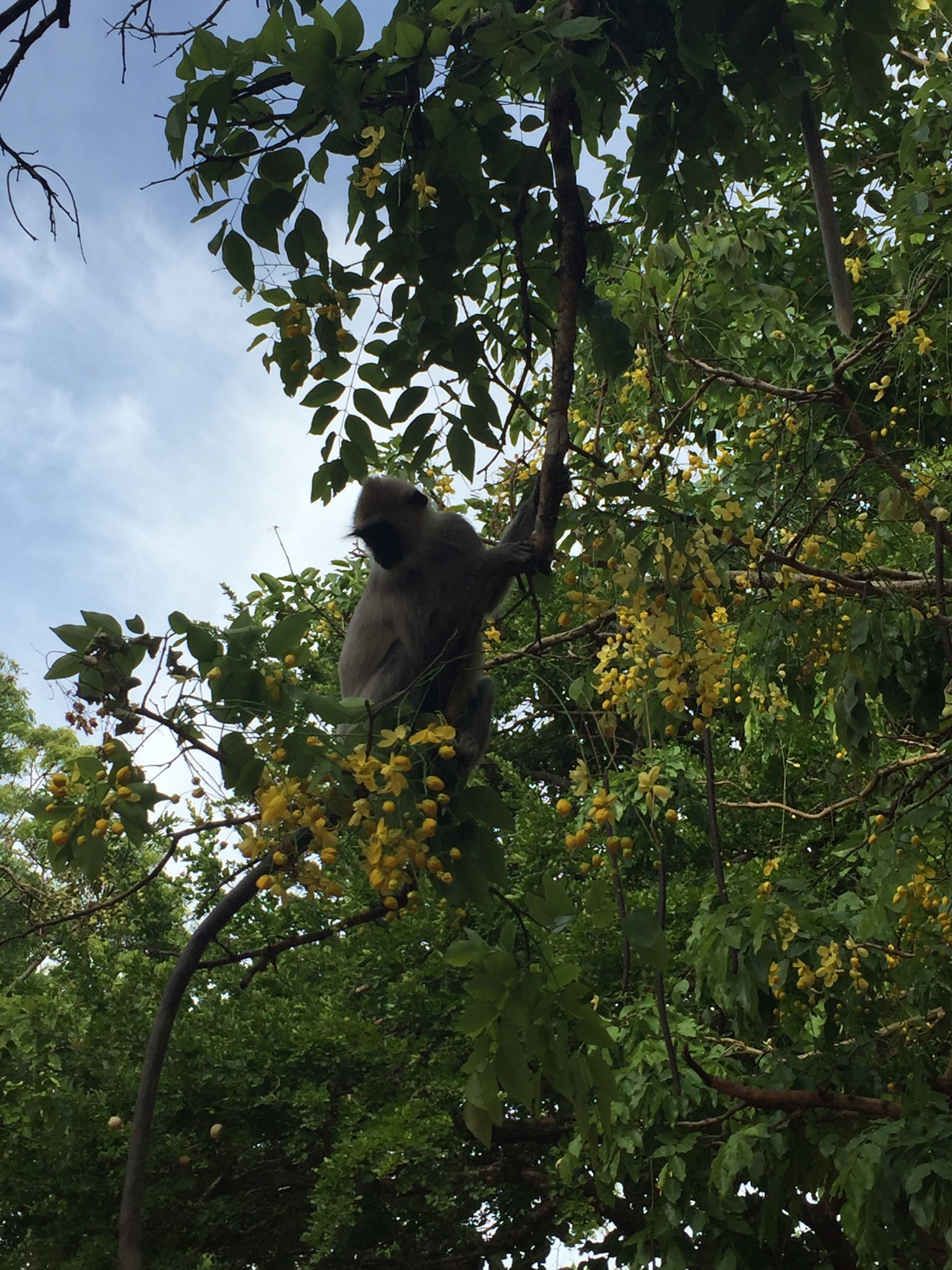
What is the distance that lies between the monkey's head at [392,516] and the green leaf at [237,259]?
1736 mm

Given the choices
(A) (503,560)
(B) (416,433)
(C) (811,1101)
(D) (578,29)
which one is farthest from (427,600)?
(D) (578,29)

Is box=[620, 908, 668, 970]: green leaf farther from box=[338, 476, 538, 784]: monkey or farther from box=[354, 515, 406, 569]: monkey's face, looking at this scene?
box=[354, 515, 406, 569]: monkey's face

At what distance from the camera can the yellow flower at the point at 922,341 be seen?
12.1ft

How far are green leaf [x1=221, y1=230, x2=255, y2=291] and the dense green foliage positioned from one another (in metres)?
0.02

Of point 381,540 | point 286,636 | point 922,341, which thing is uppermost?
point 381,540

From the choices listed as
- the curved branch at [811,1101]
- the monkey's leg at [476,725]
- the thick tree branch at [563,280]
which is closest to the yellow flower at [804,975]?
the curved branch at [811,1101]

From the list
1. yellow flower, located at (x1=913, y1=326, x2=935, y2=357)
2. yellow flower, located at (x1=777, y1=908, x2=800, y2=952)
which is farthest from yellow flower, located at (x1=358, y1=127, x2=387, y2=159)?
yellow flower, located at (x1=777, y1=908, x2=800, y2=952)

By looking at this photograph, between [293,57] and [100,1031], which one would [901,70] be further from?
[100,1031]

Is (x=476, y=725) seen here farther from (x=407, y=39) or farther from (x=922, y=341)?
(x=407, y=39)

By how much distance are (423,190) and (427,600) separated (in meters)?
1.95

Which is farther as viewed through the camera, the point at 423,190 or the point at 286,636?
the point at 423,190

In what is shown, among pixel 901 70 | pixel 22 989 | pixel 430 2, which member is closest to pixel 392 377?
pixel 430 2

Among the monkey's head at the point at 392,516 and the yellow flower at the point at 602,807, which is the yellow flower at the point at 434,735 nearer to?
the yellow flower at the point at 602,807

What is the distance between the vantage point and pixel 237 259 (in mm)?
2244
